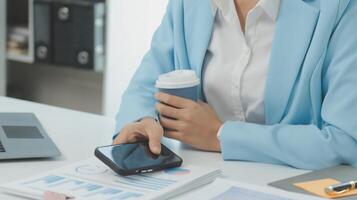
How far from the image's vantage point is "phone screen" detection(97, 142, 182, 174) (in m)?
1.14

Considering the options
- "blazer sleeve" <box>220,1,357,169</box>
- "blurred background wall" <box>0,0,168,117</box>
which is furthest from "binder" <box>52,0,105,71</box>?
"blazer sleeve" <box>220,1,357,169</box>

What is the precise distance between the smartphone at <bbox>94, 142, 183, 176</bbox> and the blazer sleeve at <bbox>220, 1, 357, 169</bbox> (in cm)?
15

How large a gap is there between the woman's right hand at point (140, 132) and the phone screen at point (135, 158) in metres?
0.03

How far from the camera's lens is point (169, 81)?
1336mm

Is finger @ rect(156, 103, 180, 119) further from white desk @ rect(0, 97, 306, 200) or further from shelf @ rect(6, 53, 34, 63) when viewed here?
shelf @ rect(6, 53, 34, 63)

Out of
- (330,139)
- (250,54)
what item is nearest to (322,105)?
(330,139)

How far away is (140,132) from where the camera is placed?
A: 1.31 m

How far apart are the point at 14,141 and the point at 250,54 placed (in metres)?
0.51

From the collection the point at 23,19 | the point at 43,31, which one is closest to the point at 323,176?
the point at 43,31

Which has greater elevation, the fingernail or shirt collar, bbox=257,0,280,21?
shirt collar, bbox=257,0,280,21

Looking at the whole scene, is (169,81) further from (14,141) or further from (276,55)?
(14,141)

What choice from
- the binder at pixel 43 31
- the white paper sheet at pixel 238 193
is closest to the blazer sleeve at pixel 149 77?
the white paper sheet at pixel 238 193

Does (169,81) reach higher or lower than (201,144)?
higher

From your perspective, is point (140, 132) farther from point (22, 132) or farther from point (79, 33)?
point (79, 33)
